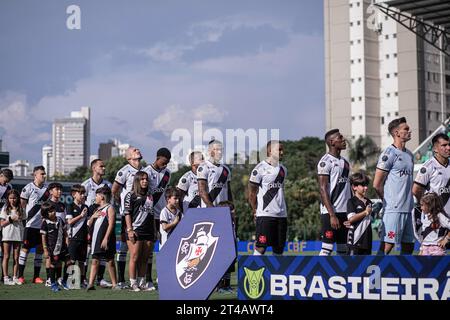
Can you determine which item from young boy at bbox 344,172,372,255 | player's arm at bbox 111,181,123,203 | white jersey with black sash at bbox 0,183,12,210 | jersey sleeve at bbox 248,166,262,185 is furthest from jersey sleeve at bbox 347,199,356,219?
white jersey with black sash at bbox 0,183,12,210

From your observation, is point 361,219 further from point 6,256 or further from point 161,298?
point 6,256

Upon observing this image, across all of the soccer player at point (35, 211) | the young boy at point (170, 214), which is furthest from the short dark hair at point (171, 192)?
the soccer player at point (35, 211)

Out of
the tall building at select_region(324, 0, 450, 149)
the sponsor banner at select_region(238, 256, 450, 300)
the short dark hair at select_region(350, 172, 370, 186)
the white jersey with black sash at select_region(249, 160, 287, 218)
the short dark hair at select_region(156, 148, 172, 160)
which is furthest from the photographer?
the tall building at select_region(324, 0, 450, 149)

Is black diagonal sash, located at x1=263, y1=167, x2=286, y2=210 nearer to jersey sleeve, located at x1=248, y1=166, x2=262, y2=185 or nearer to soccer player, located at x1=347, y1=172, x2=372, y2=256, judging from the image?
jersey sleeve, located at x1=248, y1=166, x2=262, y2=185

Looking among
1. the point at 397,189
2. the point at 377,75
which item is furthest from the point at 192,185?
the point at 377,75

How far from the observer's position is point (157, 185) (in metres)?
13.9

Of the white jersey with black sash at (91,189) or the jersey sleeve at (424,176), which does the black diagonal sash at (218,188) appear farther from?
the jersey sleeve at (424,176)

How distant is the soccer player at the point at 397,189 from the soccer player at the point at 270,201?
1.73 m

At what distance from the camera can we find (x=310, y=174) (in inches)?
2785

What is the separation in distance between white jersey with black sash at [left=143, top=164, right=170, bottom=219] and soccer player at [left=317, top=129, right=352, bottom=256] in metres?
3.14

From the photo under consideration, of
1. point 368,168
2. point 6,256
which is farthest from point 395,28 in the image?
point 6,256

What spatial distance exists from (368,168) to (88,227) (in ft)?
220

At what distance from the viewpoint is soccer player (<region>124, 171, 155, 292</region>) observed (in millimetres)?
13016

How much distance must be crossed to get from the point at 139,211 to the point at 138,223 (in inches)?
8.2
